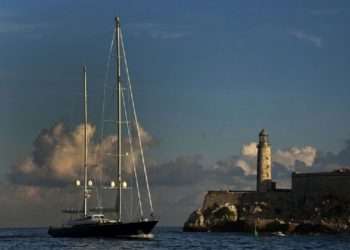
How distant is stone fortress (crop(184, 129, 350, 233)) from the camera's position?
102750mm

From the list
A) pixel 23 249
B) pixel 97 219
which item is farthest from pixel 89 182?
pixel 23 249

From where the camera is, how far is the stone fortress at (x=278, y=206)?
103m

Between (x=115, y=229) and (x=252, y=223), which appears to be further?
(x=252, y=223)

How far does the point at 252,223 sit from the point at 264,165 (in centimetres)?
786

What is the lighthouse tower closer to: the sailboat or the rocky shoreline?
the rocky shoreline

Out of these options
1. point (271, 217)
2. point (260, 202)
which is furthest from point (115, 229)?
point (260, 202)

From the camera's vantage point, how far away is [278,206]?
108m

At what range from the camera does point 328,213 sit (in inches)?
4063

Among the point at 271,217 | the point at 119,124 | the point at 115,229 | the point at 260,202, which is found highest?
the point at 119,124

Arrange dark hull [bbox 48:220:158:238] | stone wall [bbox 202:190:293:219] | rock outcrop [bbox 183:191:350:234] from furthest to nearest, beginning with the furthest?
stone wall [bbox 202:190:293:219] → rock outcrop [bbox 183:191:350:234] → dark hull [bbox 48:220:158:238]

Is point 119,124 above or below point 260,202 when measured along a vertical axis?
above

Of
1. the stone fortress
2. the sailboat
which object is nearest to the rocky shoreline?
the stone fortress

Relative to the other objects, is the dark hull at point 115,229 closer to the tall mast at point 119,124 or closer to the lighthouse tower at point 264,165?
the tall mast at point 119,124

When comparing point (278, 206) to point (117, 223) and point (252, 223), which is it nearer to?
point (252, 223)
